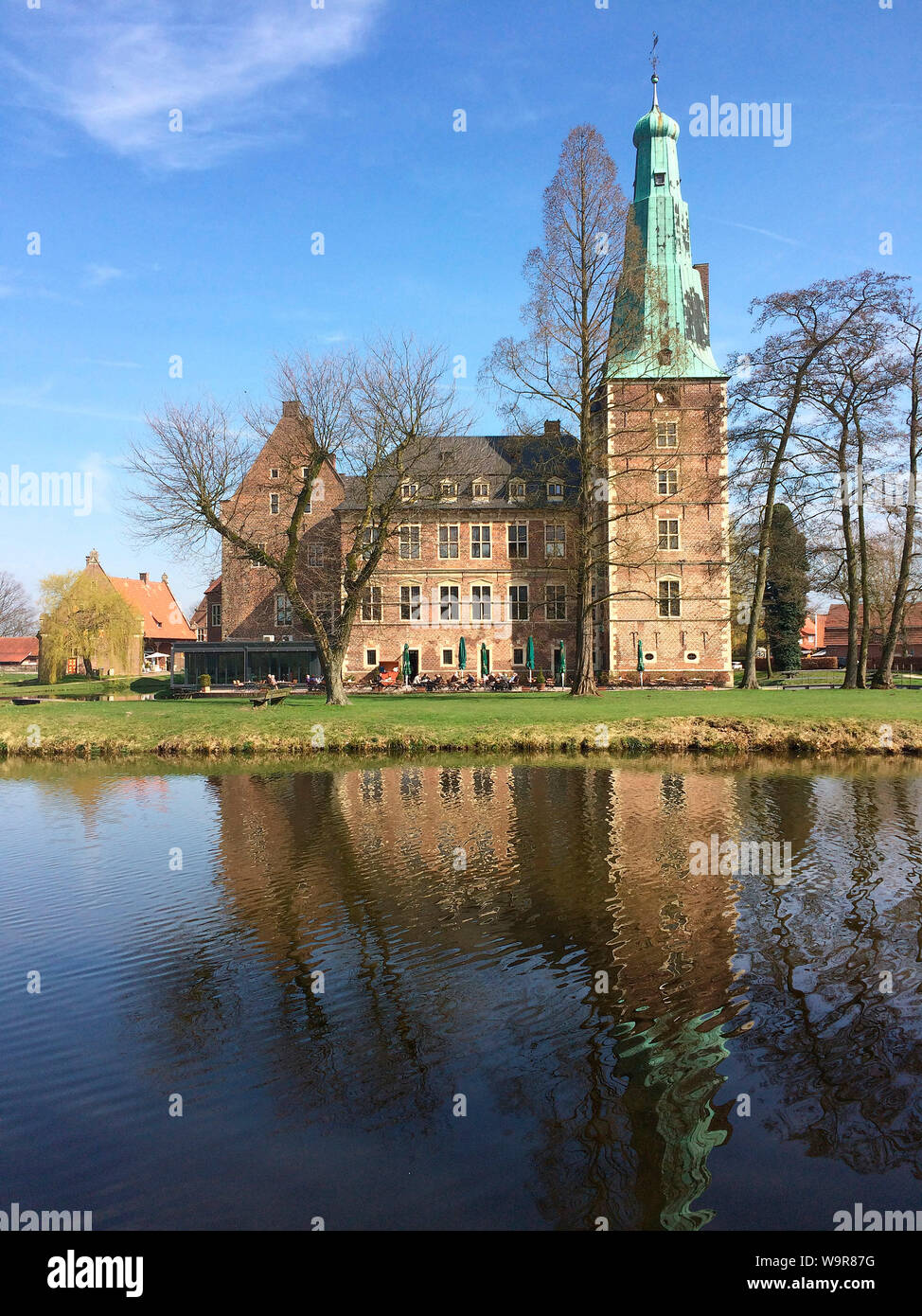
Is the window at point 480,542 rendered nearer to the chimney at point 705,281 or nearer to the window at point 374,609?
the window at point 374,609

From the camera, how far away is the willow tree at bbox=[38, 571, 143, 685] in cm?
5544

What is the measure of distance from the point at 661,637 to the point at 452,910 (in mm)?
38319

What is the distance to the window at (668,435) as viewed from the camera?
46.3 m

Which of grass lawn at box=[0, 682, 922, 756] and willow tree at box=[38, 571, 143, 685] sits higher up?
willow tree at box=[38, 571, 143, 685]

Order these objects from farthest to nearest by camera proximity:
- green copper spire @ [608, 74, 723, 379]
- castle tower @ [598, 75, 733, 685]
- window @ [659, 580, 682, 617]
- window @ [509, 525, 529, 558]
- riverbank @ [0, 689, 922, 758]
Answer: window @ [509, 525, 529, 558], window @ [659, 580, 682, 617], castle tower @ [598, 75, 733, 685], green copper spire @ [608, 74, 723, 379], riverbank @ [0, 689, 922, 758]

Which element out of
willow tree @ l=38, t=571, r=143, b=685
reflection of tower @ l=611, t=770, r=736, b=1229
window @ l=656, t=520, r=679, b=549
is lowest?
reflection of tower @ l=611, t=770, r=736, b=1229

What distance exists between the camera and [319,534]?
5278 centimetres

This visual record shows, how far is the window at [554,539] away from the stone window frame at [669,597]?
251 inches

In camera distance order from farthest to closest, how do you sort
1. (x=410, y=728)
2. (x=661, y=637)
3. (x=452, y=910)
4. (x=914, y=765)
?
(x=661, y=637) → (x=410, y=728) → (x=914, y=765) → (x=452, y=910)

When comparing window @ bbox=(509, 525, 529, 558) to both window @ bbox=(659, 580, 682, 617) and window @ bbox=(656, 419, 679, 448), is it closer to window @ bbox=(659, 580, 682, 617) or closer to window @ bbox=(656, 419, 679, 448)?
window @ bbox=(659, 580, 682, 617)

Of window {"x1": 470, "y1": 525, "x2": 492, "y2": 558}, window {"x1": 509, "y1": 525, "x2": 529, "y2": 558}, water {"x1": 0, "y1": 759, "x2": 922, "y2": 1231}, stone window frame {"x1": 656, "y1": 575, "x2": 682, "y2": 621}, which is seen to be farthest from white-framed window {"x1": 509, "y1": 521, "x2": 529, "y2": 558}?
water {"x1": 0, "y1": 759, "x2": 922, "y2": 1231}

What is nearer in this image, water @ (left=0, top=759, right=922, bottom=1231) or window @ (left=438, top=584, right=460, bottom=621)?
water @ (left=0, top=759, right=922, bottom=1231)
